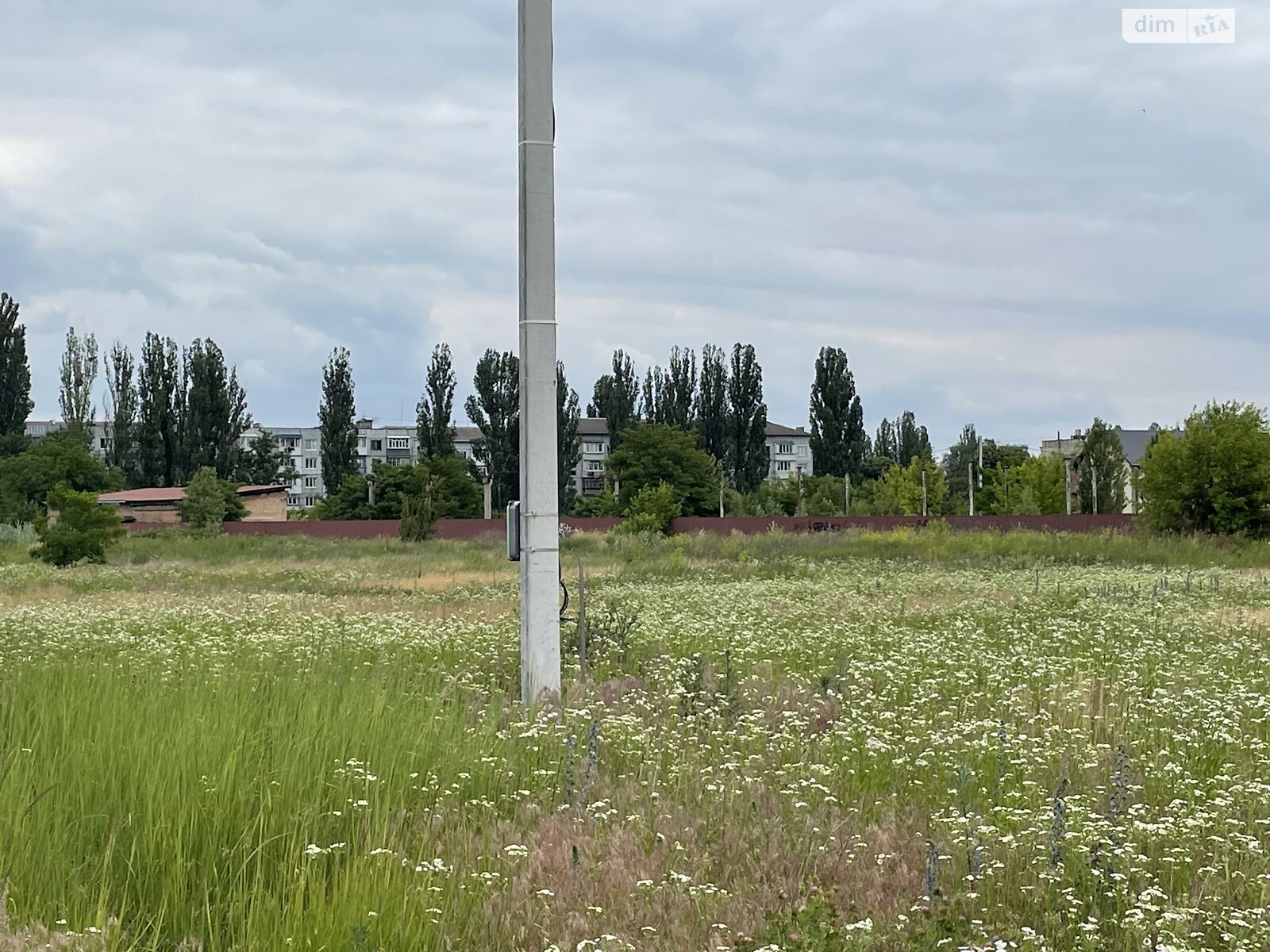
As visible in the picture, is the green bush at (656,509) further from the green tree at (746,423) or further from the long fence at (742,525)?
the green tree at (746,423)

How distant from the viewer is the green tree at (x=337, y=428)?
8394 centimetres

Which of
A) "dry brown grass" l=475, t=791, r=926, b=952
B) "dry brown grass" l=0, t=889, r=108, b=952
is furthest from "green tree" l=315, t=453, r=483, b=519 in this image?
"dry brown grass" l=0, t=889, r=108, b=952

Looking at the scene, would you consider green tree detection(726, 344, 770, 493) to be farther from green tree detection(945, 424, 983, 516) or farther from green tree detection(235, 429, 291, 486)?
green tree detection(235, 429, 291, 486)

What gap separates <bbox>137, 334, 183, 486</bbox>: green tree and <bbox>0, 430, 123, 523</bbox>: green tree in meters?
4.79

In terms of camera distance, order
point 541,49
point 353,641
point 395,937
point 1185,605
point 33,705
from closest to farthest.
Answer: point 395,937 < point 33,705 < point 541,49 < point 353,641 < point 1185,605

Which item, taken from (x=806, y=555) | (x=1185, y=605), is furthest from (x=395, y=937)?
(x=806, y=555)

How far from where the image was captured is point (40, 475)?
71438 mm

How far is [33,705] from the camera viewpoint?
22.9 ft

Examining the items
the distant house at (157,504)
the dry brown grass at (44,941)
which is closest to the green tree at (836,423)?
the distant house at (157,504)

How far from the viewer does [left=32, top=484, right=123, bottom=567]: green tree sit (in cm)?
3859

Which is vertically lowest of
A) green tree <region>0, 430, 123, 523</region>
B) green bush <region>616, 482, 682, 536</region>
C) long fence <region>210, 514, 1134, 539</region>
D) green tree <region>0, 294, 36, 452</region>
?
long fence <region>210, 514, 1134, 539</region>

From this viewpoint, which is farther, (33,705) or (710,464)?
(710,464)

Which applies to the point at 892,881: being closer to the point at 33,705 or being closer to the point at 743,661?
the point at 33,705

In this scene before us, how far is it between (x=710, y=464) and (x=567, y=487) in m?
10.6
